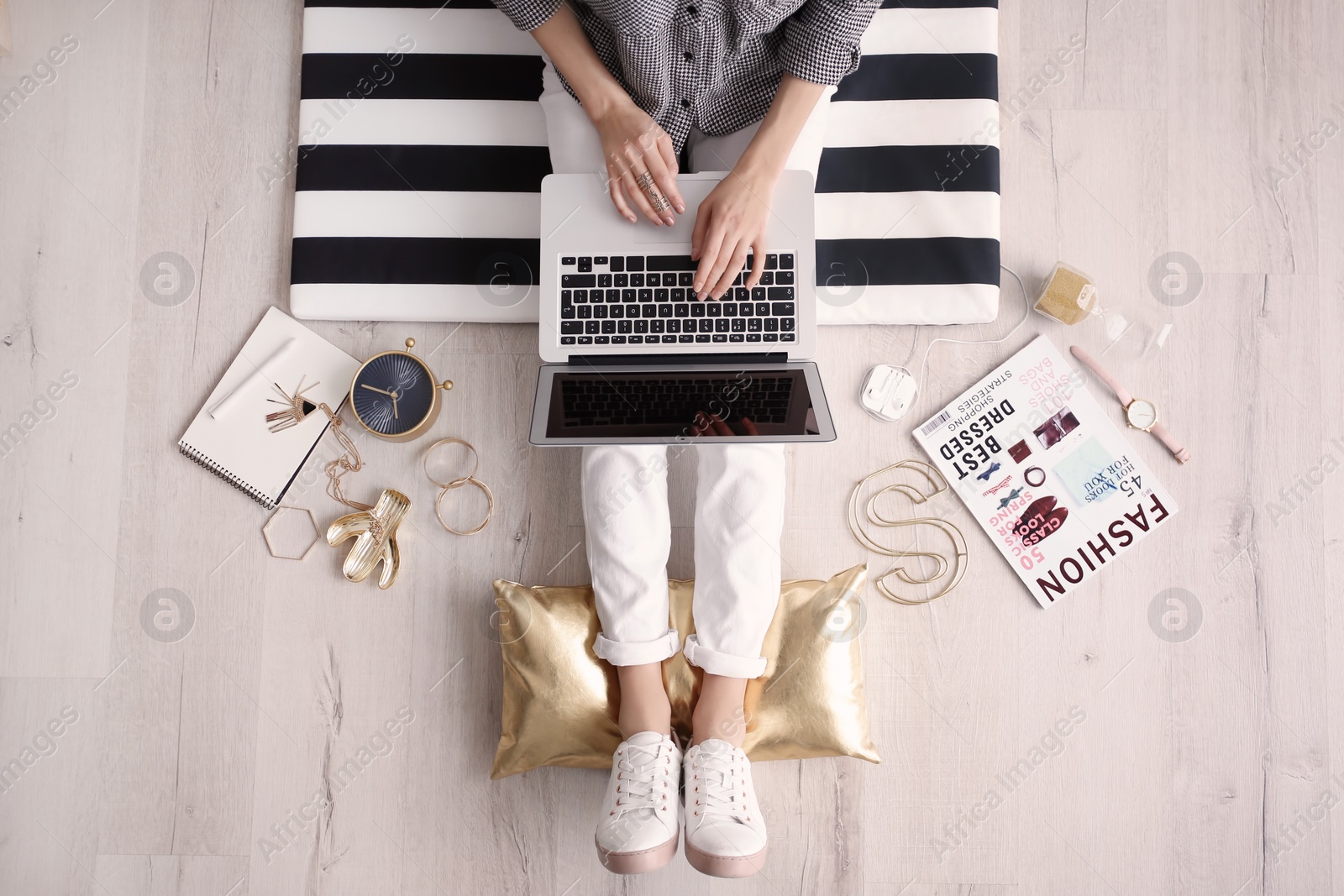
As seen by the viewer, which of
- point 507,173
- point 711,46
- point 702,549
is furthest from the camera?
point 507,173

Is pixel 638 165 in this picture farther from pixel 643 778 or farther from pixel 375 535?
pixel 643 778

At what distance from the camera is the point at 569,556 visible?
119 cm

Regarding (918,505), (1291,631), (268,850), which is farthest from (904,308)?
(268,850)

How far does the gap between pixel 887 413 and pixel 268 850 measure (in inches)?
44.6

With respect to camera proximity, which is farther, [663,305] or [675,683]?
[675,683]

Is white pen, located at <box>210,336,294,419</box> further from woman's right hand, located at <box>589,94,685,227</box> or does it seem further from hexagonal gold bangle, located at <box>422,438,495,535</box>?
woman's right hand, located at <box>589,94,685,227</box>

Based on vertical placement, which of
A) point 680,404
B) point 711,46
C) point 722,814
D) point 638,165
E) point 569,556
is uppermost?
point 711,46

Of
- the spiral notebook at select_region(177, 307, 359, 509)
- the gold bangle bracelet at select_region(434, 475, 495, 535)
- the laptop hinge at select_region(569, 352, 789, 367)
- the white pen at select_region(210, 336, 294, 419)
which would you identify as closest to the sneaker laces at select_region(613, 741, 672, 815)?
the gold bangle bracelet at select_region(434, 475, 495, 535)

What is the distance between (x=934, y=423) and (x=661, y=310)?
1.59ft

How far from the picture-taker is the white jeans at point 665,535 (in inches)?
40.5

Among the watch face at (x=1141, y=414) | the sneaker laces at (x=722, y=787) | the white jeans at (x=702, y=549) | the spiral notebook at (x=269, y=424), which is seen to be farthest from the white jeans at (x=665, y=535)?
the watch face at (x=1141, y=414)

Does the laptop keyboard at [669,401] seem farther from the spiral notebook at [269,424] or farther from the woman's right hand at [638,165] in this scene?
the spiral notebook at [269,424]

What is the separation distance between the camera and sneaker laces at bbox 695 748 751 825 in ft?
3.32

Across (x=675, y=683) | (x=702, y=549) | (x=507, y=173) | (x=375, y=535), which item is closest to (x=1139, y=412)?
(x=702, y=549)
